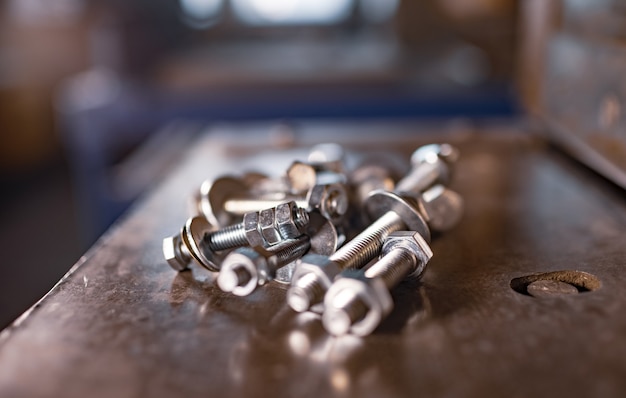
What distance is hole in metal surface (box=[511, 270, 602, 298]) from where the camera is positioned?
2.61 feet

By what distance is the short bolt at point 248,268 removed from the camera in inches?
28.4

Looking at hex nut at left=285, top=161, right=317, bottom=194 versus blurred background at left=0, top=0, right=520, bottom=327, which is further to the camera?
blurred background at left=0, top=0, right=520, bottom=327

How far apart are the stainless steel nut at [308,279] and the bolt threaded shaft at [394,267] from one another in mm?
45

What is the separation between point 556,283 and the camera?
820mm

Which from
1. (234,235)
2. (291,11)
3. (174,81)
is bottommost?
(174,81)

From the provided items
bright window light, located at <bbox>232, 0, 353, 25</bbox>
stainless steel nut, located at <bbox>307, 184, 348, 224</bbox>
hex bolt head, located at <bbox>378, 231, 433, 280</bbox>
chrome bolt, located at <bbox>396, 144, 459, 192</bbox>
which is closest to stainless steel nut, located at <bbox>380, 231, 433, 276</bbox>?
hex bolt head, located at <bbox>378, 231, 433, 280</bbox>

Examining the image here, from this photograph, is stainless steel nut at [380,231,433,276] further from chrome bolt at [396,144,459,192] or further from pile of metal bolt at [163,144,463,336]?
chrome bolt at [396,144,459,192]

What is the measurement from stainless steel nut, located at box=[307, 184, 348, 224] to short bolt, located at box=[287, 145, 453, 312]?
0.05 m

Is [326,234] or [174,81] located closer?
[326,234]

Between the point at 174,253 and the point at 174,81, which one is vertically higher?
the point at 174,253

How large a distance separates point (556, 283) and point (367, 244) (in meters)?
0.25

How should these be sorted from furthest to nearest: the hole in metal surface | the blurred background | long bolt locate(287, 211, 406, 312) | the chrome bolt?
the blurred background < the chrome bolt < the hole in metal surface < long bolt locate(287, 211, 406, 312)

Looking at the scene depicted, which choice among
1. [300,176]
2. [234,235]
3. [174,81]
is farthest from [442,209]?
[174,81]

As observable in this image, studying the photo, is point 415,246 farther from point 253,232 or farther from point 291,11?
point 291,11
